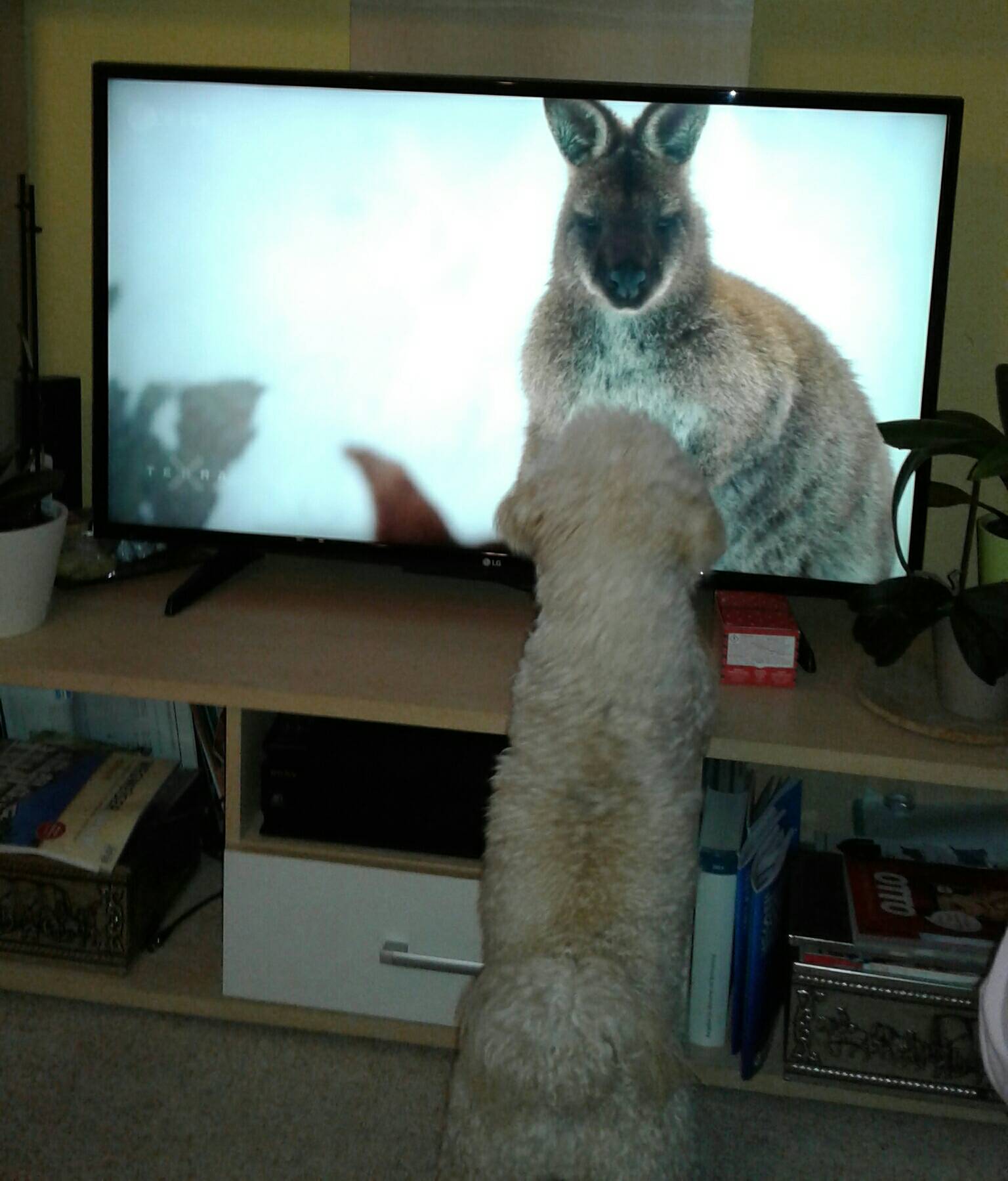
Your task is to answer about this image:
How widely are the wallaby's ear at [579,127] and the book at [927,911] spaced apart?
0.94 metres

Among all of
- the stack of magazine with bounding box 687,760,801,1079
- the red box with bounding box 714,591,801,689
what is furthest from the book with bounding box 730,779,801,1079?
the red box with bounding box 714,591,801,689

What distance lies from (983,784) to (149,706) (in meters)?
1.12

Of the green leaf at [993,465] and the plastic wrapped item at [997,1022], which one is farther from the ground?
the green leaf at [993,465]

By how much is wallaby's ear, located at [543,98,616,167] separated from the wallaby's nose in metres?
0.13

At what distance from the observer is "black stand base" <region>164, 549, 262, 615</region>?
5.01ft

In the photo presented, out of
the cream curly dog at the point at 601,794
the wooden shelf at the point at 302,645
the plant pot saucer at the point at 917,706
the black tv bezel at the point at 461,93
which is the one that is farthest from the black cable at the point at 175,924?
the plant pot saucer at the point at 917,706

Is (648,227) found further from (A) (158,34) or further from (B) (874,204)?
(A) (158,34)

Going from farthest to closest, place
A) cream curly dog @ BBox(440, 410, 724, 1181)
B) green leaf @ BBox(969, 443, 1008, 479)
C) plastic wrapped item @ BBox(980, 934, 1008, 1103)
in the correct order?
green leaf @ BBox(969, 443, 1008, 479)
cream curly dog @ BBox(440, 410, 724, 1181)
plastic wrapped item @ BBox(980, 934, 1008, 1103)

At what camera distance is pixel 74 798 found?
1.51 metres

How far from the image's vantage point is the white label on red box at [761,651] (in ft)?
4.48

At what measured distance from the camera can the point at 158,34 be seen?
1717mm

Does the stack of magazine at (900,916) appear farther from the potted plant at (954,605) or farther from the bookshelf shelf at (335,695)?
the potted plant at (954,605)

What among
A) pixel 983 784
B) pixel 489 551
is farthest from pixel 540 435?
pixel 983 784

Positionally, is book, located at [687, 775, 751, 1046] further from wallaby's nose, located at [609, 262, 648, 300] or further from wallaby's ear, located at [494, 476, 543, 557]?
wallaby's nose, located at [609, 262, 648, 300]
